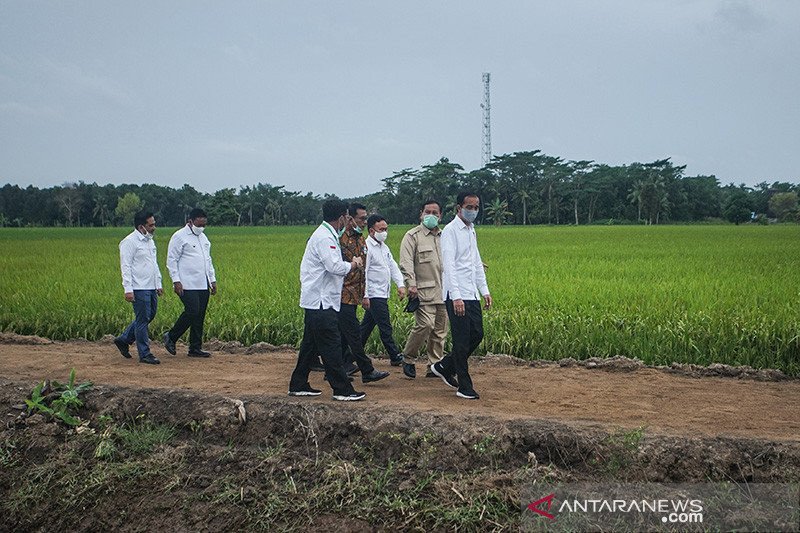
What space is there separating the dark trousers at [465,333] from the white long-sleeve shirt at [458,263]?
101 millimetres

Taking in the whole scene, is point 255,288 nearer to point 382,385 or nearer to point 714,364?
point 382,385

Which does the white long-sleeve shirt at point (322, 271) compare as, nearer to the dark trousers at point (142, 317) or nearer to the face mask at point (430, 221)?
the face mask at point (430, 221)

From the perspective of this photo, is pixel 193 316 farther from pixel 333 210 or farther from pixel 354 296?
pixel 333 210

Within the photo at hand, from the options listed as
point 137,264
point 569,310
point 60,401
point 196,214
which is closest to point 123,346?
point 137,264

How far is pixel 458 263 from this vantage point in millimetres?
5887

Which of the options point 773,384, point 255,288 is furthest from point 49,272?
point 773,384

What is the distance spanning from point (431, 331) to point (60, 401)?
11.2 ft

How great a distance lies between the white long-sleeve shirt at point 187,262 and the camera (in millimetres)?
8156

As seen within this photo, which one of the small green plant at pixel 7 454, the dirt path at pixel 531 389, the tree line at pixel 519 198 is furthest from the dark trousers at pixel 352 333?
the tree line at pixel 519 198

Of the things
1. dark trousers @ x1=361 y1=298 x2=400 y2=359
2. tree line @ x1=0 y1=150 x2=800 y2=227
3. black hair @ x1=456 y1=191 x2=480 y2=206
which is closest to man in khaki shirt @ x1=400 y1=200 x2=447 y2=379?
dark trousers @ x1=361 y1=298 x2=400 y2=359

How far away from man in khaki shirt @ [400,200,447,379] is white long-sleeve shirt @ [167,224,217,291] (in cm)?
259

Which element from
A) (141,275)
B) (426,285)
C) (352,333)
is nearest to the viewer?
(352,333)

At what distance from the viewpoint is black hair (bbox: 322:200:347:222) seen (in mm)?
6000

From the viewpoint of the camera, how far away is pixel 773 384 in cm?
675
